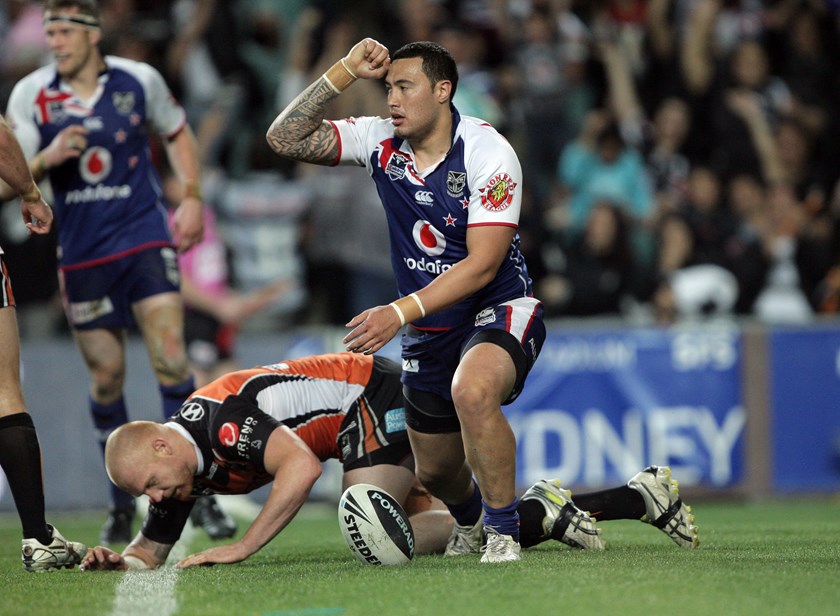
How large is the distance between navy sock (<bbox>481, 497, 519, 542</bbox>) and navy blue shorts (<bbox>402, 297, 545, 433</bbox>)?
53cm

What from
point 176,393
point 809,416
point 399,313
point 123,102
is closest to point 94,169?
point 123,102

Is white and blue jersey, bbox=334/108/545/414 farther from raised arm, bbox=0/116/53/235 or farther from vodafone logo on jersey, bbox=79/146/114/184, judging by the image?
vodafone logo on jersey, bbox=79/146/114/184

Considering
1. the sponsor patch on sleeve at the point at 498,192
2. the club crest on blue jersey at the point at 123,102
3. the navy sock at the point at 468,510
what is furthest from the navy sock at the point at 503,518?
the club crest on blue jersey at the point at 123,102

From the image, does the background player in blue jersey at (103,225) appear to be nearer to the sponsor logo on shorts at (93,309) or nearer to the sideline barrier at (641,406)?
the sponsor logo on shorts at (93,309)

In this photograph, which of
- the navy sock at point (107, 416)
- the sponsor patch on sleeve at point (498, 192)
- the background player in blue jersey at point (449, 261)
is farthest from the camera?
the navy sock at point (107, 416)

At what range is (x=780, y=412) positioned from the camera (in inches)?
430

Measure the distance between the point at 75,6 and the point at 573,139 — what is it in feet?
22.5

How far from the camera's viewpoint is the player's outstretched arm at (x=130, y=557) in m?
5.93

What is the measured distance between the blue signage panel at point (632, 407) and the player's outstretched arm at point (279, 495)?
523cm

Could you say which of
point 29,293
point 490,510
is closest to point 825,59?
point 29,293

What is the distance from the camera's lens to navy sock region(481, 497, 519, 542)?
18.8 ft

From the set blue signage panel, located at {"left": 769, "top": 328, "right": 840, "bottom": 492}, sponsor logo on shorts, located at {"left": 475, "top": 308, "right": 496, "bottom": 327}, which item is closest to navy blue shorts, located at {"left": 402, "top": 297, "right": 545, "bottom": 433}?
sponsor logo on shorts, located at {"left": 475, "top": 308, "right": 496, "bottom": 327}

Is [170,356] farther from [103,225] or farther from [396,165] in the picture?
[396,165]

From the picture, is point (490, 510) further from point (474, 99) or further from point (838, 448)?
point (474, 99)
